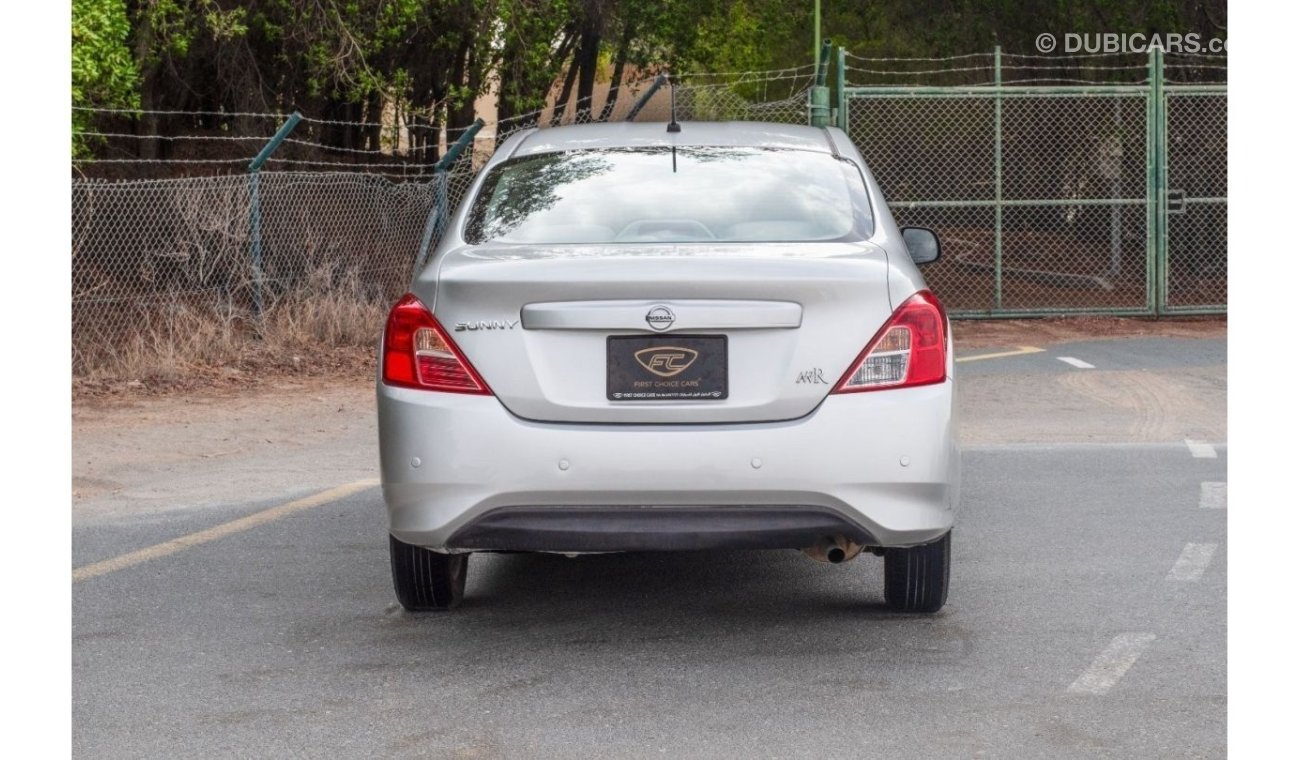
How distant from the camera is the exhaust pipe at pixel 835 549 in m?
5.42

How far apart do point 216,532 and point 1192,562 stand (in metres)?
4.17

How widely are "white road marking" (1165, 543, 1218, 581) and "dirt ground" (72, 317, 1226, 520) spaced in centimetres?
331

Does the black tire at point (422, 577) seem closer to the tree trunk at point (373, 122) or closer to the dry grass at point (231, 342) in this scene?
the dry grass at point (231, 342)

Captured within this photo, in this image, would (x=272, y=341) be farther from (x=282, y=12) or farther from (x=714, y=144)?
(x=714, y=144)

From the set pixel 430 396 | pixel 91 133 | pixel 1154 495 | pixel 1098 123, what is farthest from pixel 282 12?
pixel 430 396

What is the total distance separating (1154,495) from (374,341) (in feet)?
27.1

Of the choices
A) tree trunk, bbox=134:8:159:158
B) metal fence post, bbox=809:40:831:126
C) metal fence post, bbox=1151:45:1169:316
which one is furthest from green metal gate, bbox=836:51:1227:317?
tree trunk, bbox=134:8:159:158

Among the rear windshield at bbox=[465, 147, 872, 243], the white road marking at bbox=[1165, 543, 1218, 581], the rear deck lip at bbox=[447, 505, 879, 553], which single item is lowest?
the white road marking at bbox=[1165, 543, 1218, 581]

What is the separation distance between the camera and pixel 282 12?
1969 centimetres

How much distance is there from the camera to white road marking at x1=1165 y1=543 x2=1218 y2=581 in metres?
6.65

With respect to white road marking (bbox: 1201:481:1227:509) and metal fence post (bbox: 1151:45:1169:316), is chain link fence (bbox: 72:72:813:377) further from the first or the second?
white road marking (bbox: 1201:481:1227:509)

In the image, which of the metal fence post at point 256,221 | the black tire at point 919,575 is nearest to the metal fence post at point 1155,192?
the metal fence post at point 256,221

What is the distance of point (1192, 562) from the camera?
22.7 feet

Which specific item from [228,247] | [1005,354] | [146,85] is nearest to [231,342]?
[228,247]
